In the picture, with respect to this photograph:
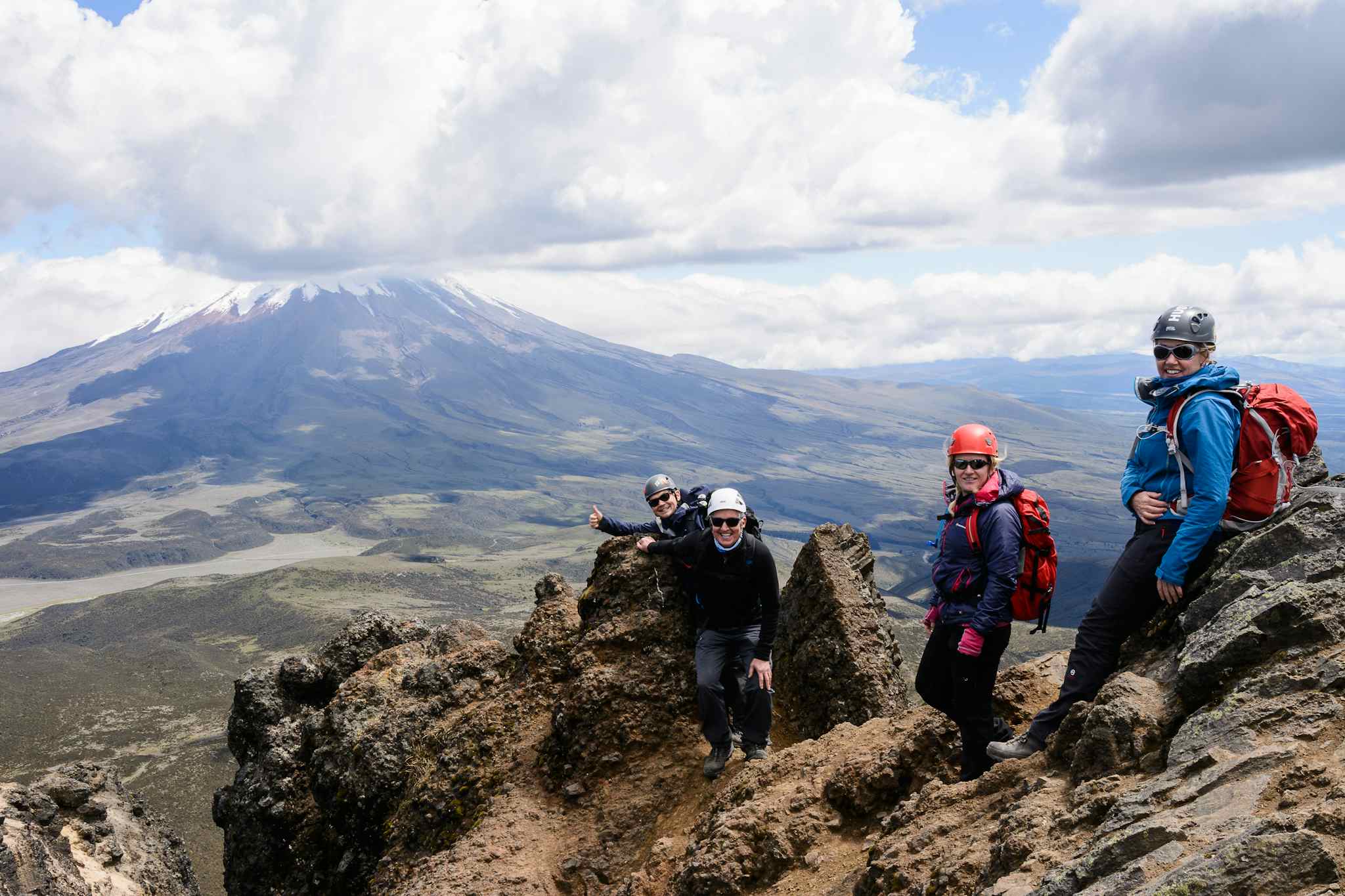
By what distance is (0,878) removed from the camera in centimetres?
1156

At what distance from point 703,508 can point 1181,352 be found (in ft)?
15.5

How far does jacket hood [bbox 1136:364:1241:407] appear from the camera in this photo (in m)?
6.19

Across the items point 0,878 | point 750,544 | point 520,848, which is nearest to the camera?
point 750,544

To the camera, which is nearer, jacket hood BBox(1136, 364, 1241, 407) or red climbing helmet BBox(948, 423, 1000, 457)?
jacket hood BBox(1136, 364, 1241, 407)

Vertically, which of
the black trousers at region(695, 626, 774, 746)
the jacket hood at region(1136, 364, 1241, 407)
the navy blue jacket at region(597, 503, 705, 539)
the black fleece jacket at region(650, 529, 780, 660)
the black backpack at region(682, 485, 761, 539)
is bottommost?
the black trousers at region(695, 626, 774, 746)

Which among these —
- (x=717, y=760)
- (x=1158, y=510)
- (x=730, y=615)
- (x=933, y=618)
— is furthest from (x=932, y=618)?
(x=717, y=760)

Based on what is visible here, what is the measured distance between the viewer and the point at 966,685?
675cm

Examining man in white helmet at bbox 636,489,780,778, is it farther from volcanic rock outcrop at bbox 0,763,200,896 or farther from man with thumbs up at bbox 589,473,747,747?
volcanic rock outcrop at bbox 0,763,200,896

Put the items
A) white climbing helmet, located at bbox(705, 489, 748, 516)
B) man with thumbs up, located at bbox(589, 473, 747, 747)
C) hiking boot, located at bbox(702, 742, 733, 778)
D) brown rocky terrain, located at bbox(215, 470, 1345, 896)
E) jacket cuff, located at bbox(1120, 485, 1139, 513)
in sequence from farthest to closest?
hiking boot, located at bbox(702, 742, 733, 778)
man with thumbs up, located at bbox(589, 473, 747, 747)
white climbing helmet, located at bbox(705, 489, 748, 516)
jacket cuff, located at bbox(1120, 485, 1139, 513)
brown rocky terrain, located at bbox(215, 470, 1345, 896)

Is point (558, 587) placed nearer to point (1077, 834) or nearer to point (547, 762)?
point (547, 762)

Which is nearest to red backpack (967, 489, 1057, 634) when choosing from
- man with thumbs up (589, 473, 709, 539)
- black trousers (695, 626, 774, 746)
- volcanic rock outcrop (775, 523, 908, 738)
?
black trousers (695, 626, 774, 746)

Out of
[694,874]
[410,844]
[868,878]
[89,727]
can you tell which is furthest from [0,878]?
[89,727]

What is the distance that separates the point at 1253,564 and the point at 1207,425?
110cm

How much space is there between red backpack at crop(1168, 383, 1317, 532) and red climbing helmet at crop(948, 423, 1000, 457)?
1.13 m
